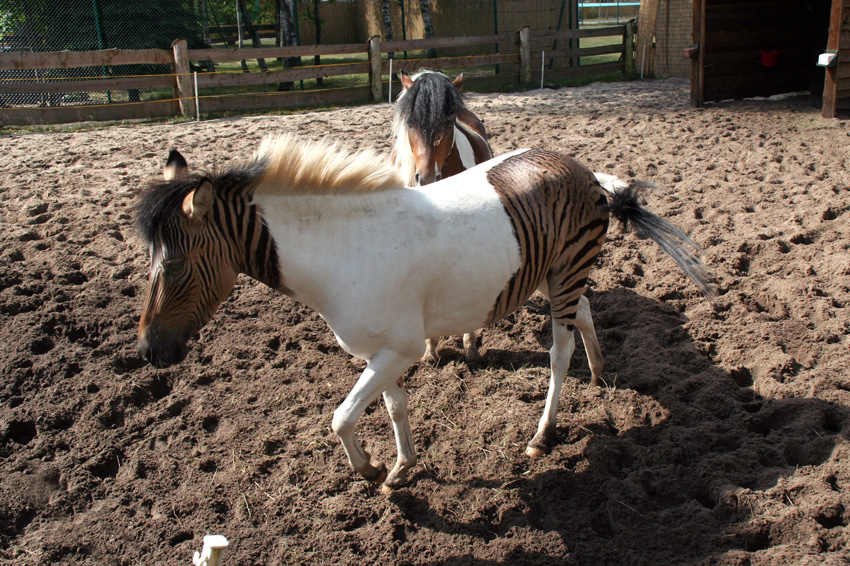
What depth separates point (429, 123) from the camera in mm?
4645

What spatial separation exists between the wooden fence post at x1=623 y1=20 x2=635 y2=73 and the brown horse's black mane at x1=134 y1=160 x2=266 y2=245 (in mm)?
17477

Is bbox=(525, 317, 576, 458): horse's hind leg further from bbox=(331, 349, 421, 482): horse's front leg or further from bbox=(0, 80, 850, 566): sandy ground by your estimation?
bbox=(331, 349, 421, 482): horse's front leg

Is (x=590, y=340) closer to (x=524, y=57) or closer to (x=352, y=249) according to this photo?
(x=352, y=249)

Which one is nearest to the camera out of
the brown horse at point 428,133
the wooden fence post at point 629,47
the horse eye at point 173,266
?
the horse eye at point 173,266

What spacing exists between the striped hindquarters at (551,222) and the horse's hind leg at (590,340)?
1.43 ft

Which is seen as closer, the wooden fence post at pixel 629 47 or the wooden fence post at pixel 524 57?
the wooden fence post at pixel 524 57

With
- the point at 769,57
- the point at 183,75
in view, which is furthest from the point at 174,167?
the point at 769,57

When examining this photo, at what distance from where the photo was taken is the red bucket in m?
12.3

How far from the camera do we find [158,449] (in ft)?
11.7

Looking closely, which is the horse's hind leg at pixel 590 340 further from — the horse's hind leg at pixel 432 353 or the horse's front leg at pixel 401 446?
the horse's front leg at pixel 401 446

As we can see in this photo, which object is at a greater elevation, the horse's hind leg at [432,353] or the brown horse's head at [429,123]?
the brown horse's head at [429,123]

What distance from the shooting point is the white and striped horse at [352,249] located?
2.61 meters

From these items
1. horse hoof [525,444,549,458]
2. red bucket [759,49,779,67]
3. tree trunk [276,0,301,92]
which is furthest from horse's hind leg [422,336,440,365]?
tree trunk [276,0,301,92]

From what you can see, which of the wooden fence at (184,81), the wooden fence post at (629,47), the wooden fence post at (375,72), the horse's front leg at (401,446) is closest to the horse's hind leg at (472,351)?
the horse's front leg at (401,446)
